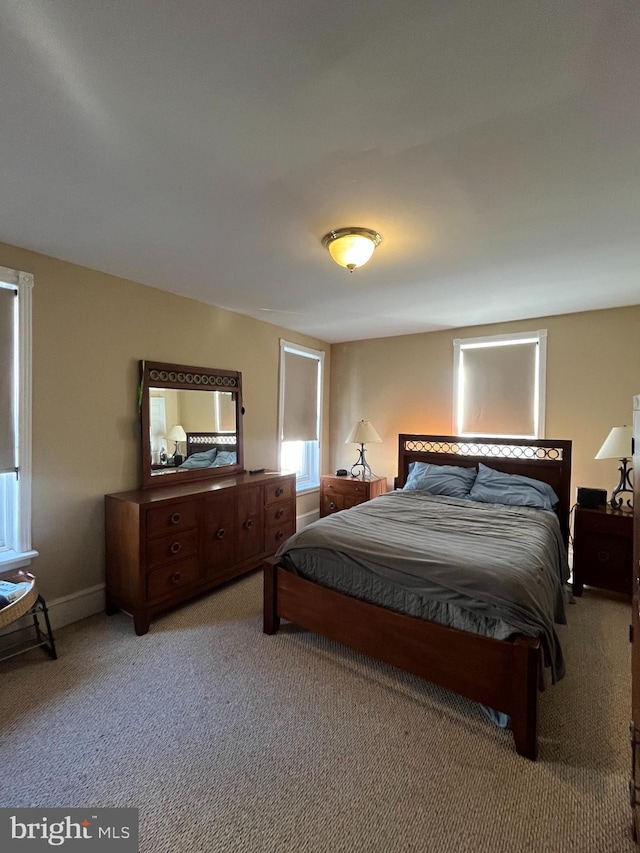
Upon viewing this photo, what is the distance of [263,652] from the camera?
7.55ft

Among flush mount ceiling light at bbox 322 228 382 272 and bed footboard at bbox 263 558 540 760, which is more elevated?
flush mount ceiling light at bbox 322 228 382 272

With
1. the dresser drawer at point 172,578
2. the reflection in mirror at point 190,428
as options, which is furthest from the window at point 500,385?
the dresser drawer at point 172,578

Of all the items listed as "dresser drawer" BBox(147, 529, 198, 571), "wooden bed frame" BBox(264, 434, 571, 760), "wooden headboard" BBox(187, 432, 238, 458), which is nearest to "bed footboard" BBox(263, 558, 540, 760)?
"wooden bed frame" BBox(264, 434, 571, 760)

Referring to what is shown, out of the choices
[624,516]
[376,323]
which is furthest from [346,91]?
[624,516]

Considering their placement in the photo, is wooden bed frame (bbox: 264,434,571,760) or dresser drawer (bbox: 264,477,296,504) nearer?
wooden bed frame (bbox: 264,434,571,760)

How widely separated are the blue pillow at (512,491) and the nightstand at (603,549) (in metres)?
0.26

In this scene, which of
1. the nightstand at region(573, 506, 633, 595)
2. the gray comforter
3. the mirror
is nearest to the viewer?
the gray comforter

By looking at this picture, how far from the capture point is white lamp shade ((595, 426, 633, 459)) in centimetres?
295

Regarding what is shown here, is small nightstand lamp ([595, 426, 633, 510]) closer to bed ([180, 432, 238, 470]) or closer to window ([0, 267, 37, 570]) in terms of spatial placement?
bed ([180, 432, 238, 470])

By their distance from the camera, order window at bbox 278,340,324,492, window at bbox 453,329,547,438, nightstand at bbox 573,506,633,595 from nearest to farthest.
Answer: nightstand at bbox 573,506,633,595 < window at bbox 453,329,547,438 < window at bbox 278,340,324,492

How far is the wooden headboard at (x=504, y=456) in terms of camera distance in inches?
135

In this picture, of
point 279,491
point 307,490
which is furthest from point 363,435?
point 279,491

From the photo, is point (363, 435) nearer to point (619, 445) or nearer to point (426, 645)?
point (619, 445)

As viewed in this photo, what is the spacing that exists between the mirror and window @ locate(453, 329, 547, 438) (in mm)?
2460
